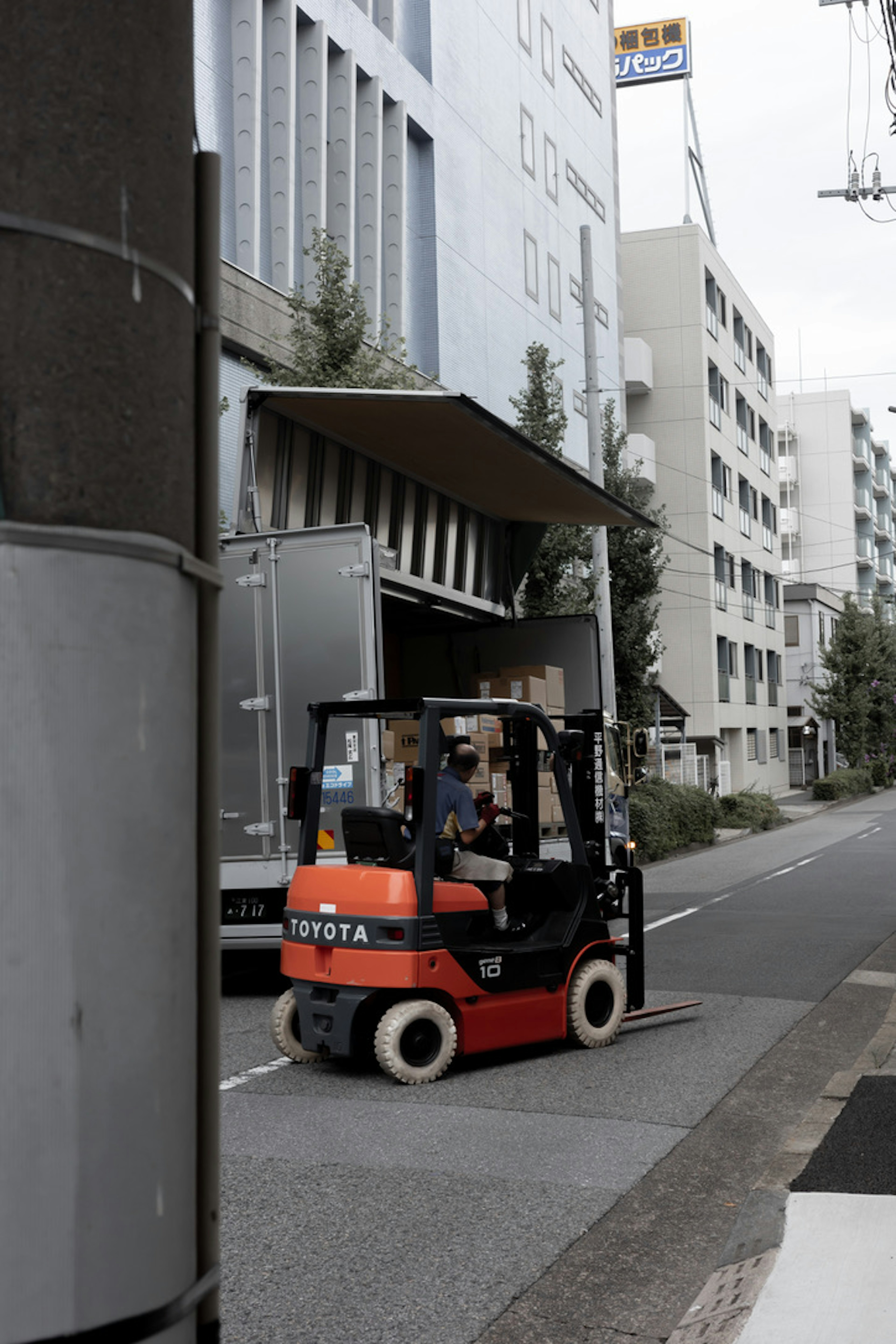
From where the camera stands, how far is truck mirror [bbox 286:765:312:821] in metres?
8.40

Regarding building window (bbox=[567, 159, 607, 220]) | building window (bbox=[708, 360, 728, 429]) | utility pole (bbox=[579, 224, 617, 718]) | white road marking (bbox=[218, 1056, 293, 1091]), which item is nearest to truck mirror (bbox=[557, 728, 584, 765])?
white road marking (bbox=[218, 1056, 293, 1091])

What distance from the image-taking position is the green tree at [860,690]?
61531 millimetres

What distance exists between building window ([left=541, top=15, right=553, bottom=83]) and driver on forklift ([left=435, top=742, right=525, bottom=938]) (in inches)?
1078

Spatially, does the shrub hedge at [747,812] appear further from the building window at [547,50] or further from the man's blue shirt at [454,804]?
the man's blue shirt at [454,804]

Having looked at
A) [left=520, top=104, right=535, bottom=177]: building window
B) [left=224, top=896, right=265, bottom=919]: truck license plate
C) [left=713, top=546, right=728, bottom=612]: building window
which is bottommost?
[left=224, top=896, right=265, bottom=919]: truck license plate

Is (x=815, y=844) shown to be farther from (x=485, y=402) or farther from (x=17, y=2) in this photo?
(x=17, y=2)

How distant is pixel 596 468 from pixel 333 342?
755cm

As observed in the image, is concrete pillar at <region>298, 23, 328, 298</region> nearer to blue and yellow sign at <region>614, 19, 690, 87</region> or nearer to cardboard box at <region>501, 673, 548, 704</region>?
cardboard box at <region>501, 673, 548, 704</region>

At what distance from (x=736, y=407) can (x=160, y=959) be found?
56895mm

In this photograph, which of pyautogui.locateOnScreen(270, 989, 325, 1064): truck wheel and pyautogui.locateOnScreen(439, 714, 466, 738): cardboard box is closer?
pyautogui.locateOnScreen(270, 989, 325, 1064): truck wheel

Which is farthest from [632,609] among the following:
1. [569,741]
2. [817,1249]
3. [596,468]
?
[817,1249]

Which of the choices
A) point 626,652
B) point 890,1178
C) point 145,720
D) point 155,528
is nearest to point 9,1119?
point 145,720

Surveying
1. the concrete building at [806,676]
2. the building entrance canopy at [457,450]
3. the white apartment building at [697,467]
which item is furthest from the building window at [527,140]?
the concrete building at [806,676]

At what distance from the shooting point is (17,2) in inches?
63.8
